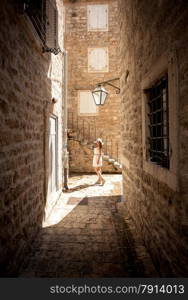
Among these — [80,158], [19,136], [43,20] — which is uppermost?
[43,20]

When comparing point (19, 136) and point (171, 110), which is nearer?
point (171, 110)

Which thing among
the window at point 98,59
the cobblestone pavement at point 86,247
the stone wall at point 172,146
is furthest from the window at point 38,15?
the window at point 98,59

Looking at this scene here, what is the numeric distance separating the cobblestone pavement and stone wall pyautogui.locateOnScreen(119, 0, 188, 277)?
0.30 metres

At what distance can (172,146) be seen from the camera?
240 centimetres

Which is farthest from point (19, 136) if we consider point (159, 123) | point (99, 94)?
point (99, 94)

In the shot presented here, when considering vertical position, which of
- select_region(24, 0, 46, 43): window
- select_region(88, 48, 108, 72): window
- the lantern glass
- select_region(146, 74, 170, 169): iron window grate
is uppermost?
select_region(88, 48, 108, 72): window

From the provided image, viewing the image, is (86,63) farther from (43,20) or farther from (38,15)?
(38,15)

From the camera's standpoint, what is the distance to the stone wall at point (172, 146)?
2.16m

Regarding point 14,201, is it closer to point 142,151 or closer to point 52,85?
point 142,151

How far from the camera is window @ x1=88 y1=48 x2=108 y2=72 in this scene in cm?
1241

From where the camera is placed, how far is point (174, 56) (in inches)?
89.4

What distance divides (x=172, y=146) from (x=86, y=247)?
2.35 m

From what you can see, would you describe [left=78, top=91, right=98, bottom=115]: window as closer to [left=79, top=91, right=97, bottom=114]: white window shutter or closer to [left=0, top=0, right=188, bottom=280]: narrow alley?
[left=79, top=91, right=97, bottom=114]: white window shutter

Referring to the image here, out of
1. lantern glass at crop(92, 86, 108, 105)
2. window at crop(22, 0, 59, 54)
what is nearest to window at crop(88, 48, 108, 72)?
lantern glass at crop(92, 86, 108, 105)
